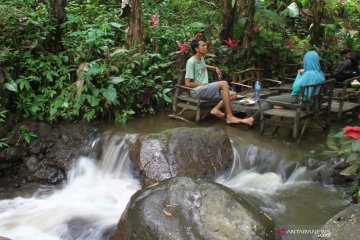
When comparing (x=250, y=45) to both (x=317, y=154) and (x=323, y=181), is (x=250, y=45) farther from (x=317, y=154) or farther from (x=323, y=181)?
(x=323, y=181)

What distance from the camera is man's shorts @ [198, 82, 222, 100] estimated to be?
7891 millimetres

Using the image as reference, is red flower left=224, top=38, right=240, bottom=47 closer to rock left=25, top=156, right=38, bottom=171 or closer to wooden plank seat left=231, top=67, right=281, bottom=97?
wooden plank seat left=231, top=67, right=281, bottom=97

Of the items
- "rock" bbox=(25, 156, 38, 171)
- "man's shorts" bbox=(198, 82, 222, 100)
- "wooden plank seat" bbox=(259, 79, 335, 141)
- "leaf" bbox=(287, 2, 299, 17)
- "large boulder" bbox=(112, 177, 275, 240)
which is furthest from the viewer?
"leaf" bbox=(287, 2, 299, 17)

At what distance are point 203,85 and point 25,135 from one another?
352 centimetres

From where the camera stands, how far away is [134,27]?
9102 mm

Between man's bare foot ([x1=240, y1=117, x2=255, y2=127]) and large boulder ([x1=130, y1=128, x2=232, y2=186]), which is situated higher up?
man's bare foot ([x1=240, y1=117, x2=255, y2=127])

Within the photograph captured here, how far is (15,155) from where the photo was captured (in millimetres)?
7367

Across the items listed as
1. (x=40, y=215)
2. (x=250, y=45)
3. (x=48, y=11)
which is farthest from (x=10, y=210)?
(x=250, y=45)

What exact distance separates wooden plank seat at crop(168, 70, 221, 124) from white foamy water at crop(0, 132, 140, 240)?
59.9 inches

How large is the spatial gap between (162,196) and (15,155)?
13.3ft

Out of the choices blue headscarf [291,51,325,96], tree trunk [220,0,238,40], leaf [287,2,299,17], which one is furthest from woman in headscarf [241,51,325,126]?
leaf [287,2,299,17]

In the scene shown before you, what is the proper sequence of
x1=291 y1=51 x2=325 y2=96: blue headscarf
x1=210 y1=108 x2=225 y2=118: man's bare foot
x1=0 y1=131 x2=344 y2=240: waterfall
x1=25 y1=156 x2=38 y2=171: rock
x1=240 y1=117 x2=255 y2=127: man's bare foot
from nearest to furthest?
x1=0 y1=131 x2=344 y2=240: waterfall, x1=291 y1=51 x2=325 y2=96: blue headscarf, x1=25 y1=156 x2=38 y2=171: rock, x1=240 y1=117 x2=255 y2=127: man's bare foot, x1=210 y1=108 x2=225 y2=118: man's bare foot

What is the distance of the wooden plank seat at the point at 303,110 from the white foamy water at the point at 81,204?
268cm

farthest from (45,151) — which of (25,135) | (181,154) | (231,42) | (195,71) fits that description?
(231,42)
